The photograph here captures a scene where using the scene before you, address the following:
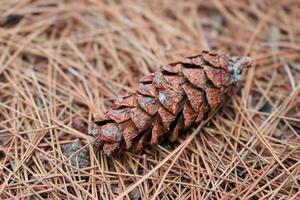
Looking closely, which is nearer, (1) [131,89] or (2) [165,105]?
(2) [165,105]

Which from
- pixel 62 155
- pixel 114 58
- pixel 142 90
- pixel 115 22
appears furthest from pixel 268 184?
pixel 115 22

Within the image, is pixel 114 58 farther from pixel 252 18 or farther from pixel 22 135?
pixel 252 18

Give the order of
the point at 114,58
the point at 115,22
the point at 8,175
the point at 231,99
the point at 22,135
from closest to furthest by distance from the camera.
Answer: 1. the point at 8,175
2. the point at 22,135
3. the point at 231,99
4. the point at 114,58
5. the point at 115,22

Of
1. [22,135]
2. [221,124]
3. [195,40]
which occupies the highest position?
[195,40]
